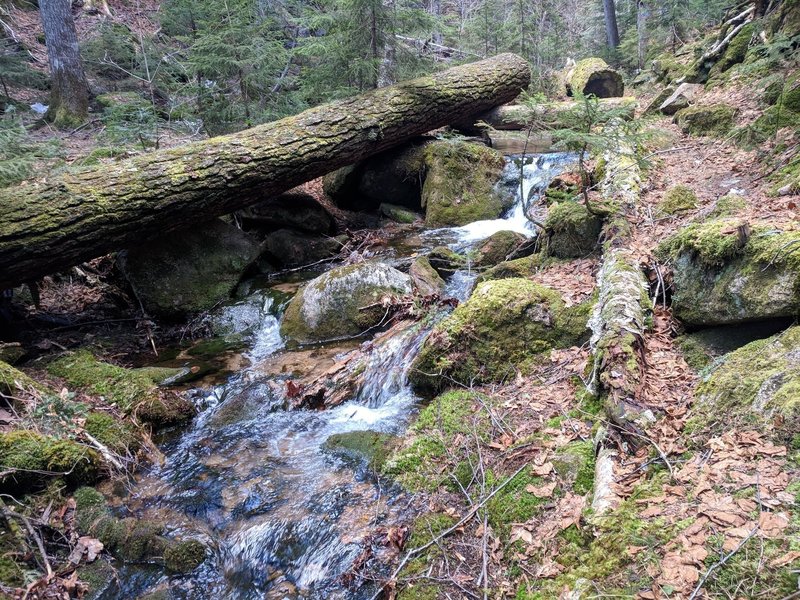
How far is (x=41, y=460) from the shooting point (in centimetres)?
398

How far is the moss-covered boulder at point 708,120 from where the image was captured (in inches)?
316

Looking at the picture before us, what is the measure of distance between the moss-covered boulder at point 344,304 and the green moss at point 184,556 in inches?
146

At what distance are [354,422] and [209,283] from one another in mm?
4606

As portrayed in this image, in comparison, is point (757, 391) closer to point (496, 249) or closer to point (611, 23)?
point (496, 249)

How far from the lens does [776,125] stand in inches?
238

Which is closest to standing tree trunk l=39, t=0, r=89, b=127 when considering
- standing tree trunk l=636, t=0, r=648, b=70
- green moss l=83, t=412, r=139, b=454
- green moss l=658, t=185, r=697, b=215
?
green moss l=83, t=412, r=139, b=454

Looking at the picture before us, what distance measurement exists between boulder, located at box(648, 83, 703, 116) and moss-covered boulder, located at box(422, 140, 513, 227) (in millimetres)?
Result: 4111

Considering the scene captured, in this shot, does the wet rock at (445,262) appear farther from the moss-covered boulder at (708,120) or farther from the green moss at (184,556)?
the green moss at (184,556)

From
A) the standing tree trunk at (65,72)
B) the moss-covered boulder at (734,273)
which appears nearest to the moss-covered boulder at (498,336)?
the moss-covered boulder at (734,273)

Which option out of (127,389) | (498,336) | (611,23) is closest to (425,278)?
(498,336)

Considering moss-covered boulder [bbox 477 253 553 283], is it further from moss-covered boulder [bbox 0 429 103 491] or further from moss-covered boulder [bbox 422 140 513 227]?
moss-covered boulder [bbox 0 429 103 491]

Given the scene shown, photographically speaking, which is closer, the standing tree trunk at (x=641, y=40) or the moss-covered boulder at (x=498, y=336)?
the moss-covered boulder at (x=498, y=336)

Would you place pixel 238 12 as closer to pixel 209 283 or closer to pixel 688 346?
pixel 209 283

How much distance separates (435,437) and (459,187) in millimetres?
7408
